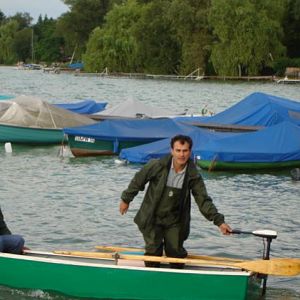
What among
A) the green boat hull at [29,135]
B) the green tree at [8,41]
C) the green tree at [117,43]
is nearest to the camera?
the green boat hull at [29,135]

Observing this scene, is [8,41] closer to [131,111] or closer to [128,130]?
[131,111]

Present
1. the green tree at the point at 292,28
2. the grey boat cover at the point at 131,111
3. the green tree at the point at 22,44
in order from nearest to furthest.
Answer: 1. the grey boat cover at the point at 131,111
2. the green tree at the point at 292,28
3. the green tree at the point at 22,44

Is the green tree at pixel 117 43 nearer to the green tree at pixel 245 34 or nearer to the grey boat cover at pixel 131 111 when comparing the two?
the green tree at pixel 245 34

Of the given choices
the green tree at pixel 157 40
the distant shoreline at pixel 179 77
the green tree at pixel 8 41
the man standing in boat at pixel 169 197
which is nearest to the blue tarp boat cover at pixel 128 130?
the man standing in boat at pixel 169 197

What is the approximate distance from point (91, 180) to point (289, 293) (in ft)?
33.8

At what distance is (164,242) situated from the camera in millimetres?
9367

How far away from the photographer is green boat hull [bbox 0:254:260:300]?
359 inches

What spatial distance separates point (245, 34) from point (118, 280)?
240 ft

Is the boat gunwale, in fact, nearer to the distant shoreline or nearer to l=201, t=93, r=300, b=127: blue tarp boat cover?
l=201, t=93, r=300, b=127: blue tarp boat cover

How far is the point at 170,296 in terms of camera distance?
9.34 meters

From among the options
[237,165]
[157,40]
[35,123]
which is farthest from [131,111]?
[157,40]

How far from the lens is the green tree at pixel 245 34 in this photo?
80.6 m

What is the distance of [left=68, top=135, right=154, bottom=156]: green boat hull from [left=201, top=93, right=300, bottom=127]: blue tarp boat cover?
4.95 meters

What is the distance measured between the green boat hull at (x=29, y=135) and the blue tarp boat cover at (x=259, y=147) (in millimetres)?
7234
